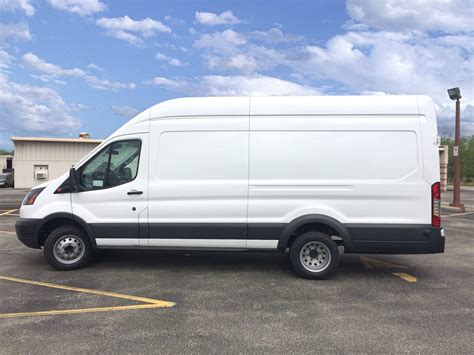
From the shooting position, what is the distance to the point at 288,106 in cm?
623

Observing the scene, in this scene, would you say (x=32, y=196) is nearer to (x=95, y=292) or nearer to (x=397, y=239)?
(x=95, y=292)

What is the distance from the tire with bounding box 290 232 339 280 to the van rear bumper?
0.29m

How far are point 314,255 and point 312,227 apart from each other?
1.37 ft

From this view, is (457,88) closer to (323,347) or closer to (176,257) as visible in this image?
(176,257)

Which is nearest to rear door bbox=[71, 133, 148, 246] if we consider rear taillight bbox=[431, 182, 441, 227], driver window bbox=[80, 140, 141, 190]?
driver window bbox=[80, 140, 141, 190]

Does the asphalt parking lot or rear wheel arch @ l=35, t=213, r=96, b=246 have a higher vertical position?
rear wheel arch @ l=35, t=213, r=96, b=246

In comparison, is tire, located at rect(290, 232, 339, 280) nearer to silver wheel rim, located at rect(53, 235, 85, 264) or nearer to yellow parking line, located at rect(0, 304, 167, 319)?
yellow parking line, located at rect(0, 304, 167, 319)

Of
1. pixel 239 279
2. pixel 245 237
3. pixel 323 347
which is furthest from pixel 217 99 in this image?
pixel 323 347

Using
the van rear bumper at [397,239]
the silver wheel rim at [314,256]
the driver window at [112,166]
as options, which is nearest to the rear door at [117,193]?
the driver window at [112,166]

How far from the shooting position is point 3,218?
515 inches

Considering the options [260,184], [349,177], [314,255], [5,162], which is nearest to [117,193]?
[260,184]

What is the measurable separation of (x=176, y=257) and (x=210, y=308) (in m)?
2.70

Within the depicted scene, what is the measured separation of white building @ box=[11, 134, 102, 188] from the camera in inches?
1149

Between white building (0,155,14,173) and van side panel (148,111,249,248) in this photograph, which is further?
white building (0,155,14,173)
